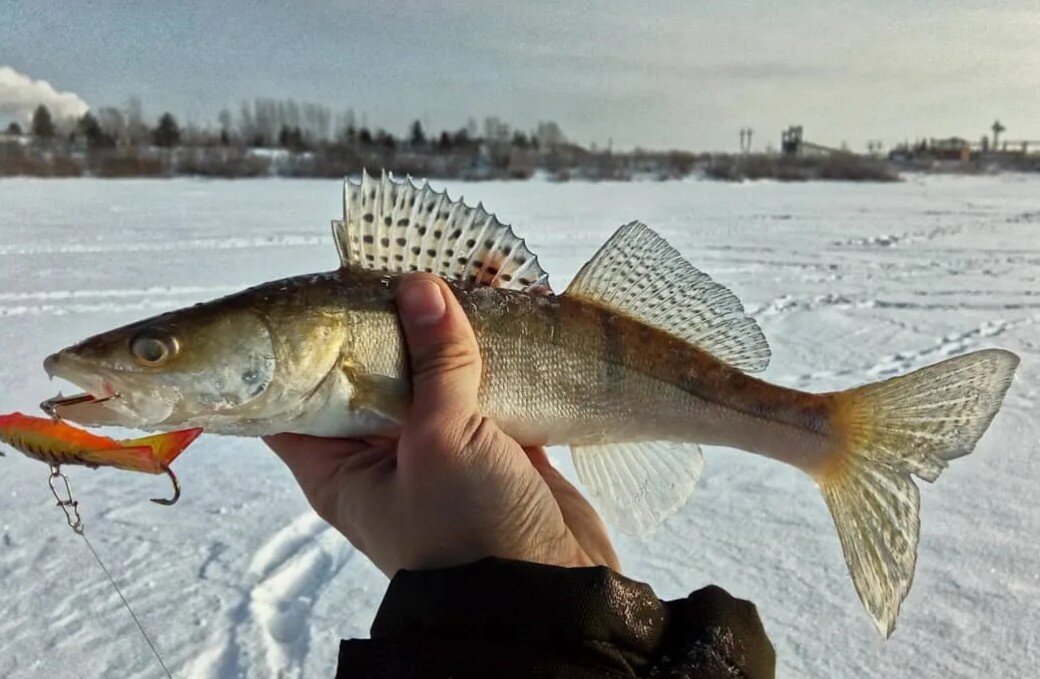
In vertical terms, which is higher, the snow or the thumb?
the thumb

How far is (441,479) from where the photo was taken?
2.12 meters

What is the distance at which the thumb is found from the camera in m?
2.22

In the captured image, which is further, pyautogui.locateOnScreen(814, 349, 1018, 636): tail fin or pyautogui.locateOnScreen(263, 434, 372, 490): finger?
pyautogui.locateOnScreen(263, 434, 372, 490): finger

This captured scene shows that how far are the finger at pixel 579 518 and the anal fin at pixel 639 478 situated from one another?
2.6 inches

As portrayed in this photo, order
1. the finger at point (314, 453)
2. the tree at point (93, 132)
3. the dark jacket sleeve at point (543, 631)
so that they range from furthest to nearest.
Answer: the tree at point (93, 132), the finger at point (314, 453), the dark jacket sleeve at point (543, 631)

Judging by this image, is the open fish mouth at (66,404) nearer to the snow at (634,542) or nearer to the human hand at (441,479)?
the human hand at (441,479)

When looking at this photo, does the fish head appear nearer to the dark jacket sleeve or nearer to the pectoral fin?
the pectoral fin

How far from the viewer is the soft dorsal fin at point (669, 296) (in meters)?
2.62

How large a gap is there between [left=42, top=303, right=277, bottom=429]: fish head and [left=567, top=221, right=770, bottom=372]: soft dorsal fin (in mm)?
987

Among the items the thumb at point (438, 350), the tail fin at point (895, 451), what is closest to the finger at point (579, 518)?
the thumb at point (438, 350)

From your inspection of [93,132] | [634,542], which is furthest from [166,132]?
[634,542]

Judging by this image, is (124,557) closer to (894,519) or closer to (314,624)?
(314,624)

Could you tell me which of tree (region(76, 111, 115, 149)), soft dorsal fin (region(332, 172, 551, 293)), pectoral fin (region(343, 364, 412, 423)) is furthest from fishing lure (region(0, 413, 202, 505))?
tree (region(76, 111, 115, 149))

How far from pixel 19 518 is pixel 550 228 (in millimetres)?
12539
